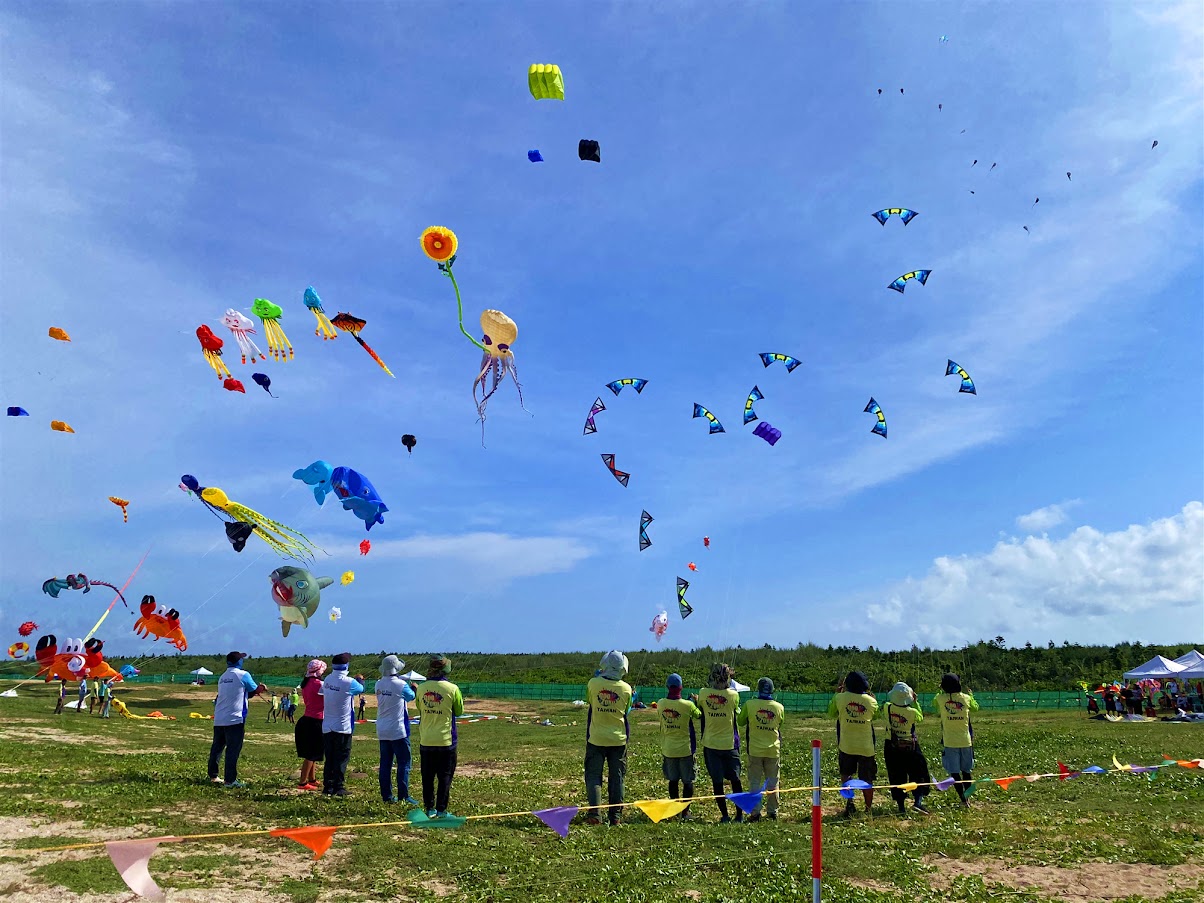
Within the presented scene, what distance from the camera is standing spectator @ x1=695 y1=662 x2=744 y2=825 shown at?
1096 centimetres

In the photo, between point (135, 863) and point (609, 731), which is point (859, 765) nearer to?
point (609, 731)

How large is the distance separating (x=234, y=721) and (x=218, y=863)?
171 inches

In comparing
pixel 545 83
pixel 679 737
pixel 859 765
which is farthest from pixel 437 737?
pixel 545 83

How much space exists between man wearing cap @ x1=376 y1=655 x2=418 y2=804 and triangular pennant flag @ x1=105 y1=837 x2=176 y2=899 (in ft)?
16.2

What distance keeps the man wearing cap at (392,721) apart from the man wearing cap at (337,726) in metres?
0.75

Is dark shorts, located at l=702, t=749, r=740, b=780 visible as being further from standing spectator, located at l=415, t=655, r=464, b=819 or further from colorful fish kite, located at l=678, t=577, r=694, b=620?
colorful fish kite, located at l=678, t=577, r=694, b=620

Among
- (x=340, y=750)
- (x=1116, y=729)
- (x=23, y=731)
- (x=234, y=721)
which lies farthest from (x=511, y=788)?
(x=1116, y=729)

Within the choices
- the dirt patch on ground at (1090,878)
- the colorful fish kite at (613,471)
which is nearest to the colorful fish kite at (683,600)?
the colorful fish kite at (613,471)

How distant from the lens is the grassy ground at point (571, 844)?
7.55 meters

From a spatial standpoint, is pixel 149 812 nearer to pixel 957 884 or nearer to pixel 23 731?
pixel 957 884

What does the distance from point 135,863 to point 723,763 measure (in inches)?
290

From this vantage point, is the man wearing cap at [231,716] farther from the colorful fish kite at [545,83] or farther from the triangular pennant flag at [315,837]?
the colorful fish kite at [545,83]

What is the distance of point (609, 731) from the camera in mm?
10695

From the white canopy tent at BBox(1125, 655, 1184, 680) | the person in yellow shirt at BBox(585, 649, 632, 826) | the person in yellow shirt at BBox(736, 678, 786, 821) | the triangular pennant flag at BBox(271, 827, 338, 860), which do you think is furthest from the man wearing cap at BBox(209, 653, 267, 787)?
the white canopy tent at BBox(1125, 655, 1184, 680)
